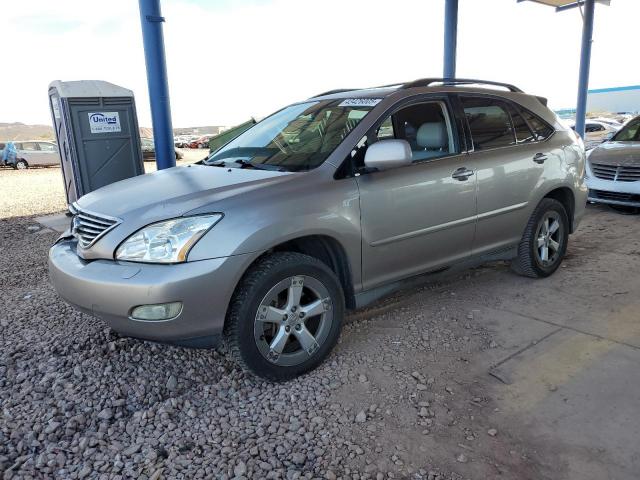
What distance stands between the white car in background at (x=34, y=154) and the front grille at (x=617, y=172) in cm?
2291

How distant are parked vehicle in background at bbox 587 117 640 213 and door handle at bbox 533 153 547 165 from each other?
375 centimetres

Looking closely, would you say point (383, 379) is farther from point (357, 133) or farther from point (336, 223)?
point (357, 133)

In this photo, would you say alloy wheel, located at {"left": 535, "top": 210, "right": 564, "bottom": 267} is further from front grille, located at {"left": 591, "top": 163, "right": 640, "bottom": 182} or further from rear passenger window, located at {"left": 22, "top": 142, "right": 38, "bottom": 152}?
rear passenger window, located at {"left": 22, "top": 142, "right": 38, "bottom": 152}

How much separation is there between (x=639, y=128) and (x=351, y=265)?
289 inches

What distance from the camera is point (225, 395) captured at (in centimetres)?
297

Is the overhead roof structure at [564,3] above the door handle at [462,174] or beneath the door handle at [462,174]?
above

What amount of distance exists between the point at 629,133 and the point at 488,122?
5.68 meters

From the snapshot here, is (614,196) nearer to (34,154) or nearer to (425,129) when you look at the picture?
(425,129)

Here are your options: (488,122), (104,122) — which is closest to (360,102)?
(488,122)

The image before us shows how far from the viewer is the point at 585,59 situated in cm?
1358

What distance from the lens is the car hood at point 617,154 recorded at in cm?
741

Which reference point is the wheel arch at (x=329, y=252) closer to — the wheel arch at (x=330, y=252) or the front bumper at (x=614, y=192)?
the wheel arch at (x=330, y=252)

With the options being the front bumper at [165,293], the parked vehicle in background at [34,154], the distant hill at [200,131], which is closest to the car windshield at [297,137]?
the front bumper at [165,293]

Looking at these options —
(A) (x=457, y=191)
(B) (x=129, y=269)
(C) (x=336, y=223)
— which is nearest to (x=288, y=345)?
(C) (x=336, y=223)
